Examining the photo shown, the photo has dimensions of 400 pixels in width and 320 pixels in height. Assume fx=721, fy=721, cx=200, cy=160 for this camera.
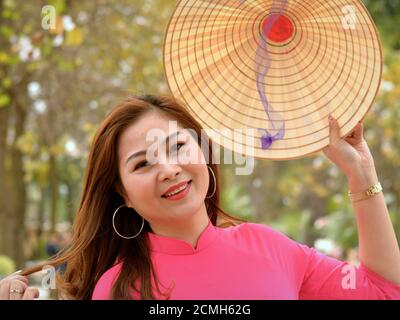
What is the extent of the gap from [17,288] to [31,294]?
5cm

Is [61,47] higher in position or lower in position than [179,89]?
higher

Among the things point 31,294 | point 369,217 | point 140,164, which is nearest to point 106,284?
point 31,294

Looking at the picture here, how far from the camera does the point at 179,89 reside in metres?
2.00

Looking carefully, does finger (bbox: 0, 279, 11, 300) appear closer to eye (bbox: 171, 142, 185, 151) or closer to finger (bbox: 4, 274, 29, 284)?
finger (bbox: 4, 274, 29, 284)

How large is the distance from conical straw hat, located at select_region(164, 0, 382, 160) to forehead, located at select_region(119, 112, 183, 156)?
0.27 ft

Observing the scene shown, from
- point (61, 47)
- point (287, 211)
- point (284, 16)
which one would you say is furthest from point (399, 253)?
point (287, 211)

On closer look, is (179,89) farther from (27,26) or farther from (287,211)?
(287,211)

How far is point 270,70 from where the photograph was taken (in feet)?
6.66

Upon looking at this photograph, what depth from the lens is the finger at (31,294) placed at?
71.9 inches

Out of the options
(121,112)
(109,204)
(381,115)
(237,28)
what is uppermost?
(381,115)

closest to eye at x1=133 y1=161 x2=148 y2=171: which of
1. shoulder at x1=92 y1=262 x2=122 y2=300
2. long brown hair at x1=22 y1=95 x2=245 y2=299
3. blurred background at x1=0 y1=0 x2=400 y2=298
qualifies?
long brown hair at x1=22 y1=95 x2=245 y2=299

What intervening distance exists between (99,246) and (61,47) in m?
5.48

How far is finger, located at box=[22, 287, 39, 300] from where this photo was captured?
1.83 meters

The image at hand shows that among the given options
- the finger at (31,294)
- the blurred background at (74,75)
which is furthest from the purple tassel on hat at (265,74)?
the blurred background at (74,75)
